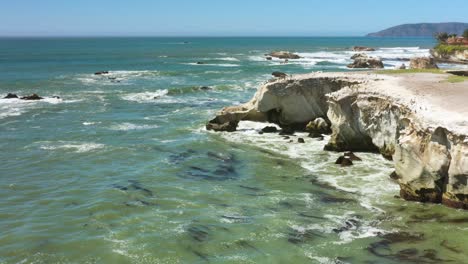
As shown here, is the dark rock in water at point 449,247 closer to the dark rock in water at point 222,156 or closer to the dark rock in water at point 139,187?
the dark rock in water at point 139,187

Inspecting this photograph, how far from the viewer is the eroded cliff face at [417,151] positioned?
18.1m

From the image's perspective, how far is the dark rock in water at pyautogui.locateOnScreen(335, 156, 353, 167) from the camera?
24831 mm

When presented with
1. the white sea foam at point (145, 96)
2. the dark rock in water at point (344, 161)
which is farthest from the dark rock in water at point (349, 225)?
the white sea foam at point (145, 96)

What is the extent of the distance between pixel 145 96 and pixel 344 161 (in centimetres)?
3171

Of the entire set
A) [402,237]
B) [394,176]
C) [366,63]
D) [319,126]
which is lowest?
[402,237]

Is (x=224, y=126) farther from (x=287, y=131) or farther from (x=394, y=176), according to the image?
(x=394, y=176)

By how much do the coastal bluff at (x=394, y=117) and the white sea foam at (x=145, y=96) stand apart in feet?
54.6

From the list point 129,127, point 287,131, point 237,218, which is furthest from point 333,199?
point 129,127

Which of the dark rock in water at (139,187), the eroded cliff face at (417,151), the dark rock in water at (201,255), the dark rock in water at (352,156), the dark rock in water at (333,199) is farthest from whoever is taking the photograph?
the dark rock in water at (352,156)

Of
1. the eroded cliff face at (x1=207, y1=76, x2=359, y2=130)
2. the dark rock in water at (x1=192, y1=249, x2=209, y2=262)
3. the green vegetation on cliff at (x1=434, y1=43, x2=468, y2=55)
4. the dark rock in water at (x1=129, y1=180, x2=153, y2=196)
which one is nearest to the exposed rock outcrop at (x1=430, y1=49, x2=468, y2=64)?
the green vegetation on cliff at (x1=434, y1=43, x2=468, y2=55)

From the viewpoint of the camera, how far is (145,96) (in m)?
52.7

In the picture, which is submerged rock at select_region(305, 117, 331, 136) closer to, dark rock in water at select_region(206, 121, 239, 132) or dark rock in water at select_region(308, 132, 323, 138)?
dark rock in water at select_region(308, 132, 323, 138)

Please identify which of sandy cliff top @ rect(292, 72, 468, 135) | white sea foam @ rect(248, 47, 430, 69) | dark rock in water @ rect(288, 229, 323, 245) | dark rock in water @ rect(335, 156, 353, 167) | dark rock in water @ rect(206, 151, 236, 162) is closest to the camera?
dark rock in water @ rect(288, 229, 323, 245)

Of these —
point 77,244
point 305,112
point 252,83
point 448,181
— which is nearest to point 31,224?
point 77,244
